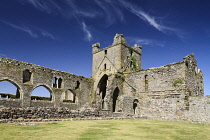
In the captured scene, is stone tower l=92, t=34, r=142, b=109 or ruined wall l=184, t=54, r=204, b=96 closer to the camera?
ruined wall l=184, t=54, r=204, b=96

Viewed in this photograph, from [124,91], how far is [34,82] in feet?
40.0

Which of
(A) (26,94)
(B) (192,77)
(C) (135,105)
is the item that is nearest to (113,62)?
(C) (135,105)

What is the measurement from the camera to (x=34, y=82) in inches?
835

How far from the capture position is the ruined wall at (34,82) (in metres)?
19.0

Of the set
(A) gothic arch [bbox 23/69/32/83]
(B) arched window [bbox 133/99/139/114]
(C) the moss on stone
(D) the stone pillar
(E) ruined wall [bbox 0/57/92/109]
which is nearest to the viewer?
(C) the moss on stone

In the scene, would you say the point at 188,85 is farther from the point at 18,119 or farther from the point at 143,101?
the point at 18,119

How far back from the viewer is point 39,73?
861 inches

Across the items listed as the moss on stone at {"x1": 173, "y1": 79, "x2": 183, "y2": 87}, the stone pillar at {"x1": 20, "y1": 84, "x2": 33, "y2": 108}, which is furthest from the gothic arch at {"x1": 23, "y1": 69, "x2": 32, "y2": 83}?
the moss on stone at {"x1": 173, "y1": 79, "x2": 183, "y2": 87}

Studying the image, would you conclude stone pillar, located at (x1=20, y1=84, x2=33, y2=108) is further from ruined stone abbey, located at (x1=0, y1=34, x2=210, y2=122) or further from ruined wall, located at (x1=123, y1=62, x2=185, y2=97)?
ruined wall, located at (x1=123, y1=62, x2=185, y2=97)

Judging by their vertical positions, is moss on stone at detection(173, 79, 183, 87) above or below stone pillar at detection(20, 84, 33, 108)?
above

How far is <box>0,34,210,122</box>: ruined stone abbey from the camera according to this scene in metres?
17.0

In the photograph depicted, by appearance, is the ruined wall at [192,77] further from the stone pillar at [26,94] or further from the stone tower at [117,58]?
the stone pillar at [26,94]

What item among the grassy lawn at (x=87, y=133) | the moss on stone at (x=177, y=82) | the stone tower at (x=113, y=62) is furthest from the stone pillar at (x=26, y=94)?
the moss on stone at (x=177, y=82)

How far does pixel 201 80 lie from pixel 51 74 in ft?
65.7
